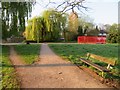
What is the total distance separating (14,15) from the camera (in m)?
23.1

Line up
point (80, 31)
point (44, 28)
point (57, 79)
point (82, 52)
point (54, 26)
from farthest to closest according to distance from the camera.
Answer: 1. point (80, 31)
2. point (54, 26)
3. point (44, 28)
4. point (82, 52)
5. point (57, 79)

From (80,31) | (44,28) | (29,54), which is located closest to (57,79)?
(29,54)

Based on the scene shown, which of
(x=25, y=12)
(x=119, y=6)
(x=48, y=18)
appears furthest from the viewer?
(x=48, y=18)

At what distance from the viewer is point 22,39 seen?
4519 cm

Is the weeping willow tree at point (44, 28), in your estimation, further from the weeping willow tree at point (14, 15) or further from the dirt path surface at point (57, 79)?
the dirt path surface at point (57, 79)

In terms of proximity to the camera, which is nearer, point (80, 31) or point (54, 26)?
point (54, 26)

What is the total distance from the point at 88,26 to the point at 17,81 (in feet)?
169

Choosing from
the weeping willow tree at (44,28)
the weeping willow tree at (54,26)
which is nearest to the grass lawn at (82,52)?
the weeping willow tree at (54,26)

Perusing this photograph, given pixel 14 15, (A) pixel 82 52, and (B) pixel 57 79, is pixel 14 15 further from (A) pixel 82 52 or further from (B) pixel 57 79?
(B) pixel 57 79

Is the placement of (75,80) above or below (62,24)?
below

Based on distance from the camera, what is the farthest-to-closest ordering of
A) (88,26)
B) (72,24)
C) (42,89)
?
(88,26), (72,24), (42,89)

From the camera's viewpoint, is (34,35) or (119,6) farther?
(34,35)

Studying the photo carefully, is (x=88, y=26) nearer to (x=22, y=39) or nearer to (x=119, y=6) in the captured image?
(x=22, y=39)

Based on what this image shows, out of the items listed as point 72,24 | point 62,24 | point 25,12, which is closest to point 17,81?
point 25,12
